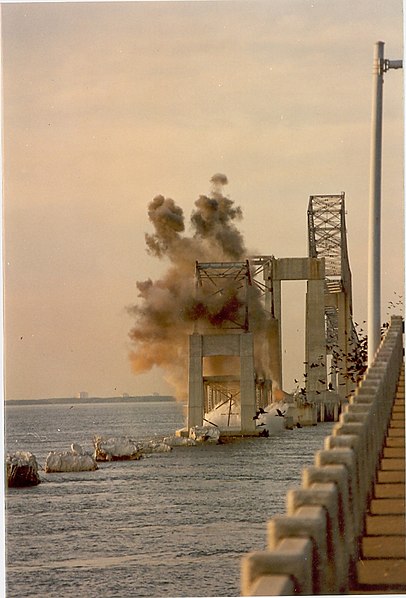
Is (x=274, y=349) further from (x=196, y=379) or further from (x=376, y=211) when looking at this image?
(x=376, y=211)

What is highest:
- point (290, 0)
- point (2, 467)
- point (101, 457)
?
point (290, 0)

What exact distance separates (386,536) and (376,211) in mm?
3782

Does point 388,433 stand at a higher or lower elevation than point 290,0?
lower

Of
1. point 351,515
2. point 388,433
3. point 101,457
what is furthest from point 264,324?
point 351,515

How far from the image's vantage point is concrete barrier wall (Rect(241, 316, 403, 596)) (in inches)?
147

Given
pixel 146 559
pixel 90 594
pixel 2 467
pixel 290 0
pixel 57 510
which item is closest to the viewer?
pixel 2 467

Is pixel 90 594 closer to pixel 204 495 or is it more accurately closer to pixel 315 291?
pixel 204 495

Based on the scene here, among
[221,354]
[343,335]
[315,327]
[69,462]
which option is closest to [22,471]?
[69,462]

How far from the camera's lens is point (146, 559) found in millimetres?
23766

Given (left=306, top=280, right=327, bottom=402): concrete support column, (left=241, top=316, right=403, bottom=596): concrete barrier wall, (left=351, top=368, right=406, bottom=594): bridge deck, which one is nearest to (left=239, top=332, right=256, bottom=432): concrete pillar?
(left=306, top=280, right=327, bottom=402): concrete support column

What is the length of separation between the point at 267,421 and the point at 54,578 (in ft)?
115

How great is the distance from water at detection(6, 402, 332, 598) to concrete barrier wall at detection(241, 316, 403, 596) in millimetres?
11964

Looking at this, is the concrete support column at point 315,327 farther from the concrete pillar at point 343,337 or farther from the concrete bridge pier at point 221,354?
the concrete bridge pier at point 221,354

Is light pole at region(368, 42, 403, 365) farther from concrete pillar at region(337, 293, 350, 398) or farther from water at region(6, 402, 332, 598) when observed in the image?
concrete pillar at region(337, 293, 350, 398)
